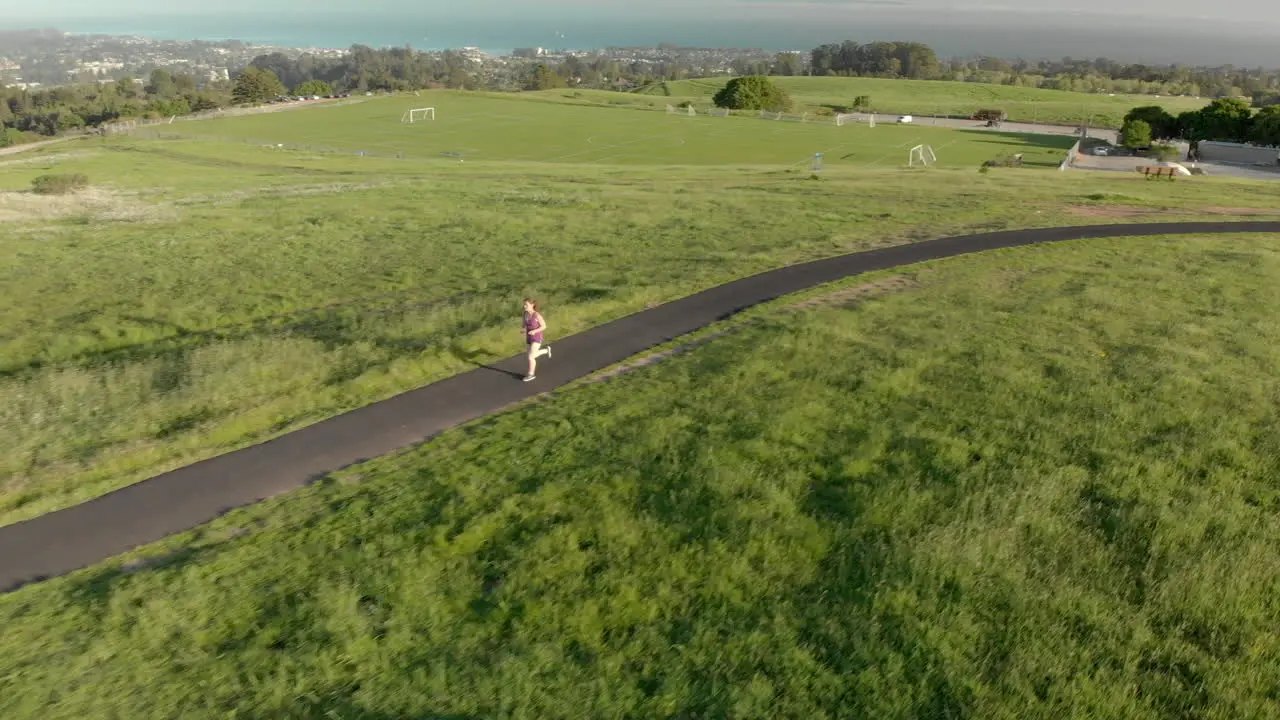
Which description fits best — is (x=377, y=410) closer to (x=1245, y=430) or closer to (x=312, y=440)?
(x=312, y=440)

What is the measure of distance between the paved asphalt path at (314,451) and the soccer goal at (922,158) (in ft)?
177

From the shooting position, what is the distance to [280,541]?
9906mm

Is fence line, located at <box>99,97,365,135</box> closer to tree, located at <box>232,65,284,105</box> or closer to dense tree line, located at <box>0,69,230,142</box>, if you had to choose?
dense tree line, located at <box>0,69,230,142</box>

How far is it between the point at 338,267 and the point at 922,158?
58.7 m

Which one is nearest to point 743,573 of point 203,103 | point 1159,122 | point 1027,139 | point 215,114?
point 1027,139

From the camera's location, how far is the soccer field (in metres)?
74.0

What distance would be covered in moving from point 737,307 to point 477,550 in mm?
12303

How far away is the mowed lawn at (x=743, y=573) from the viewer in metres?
7.53

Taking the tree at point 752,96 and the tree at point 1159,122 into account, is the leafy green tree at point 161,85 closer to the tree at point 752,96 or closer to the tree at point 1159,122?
the tree at point 752,96

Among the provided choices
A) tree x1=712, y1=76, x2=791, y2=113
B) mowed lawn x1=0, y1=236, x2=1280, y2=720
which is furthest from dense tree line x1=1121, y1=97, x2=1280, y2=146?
mowed lawn x1=0, y1=236, x2=1280, y2=720

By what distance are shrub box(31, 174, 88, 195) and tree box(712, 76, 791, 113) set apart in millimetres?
92671

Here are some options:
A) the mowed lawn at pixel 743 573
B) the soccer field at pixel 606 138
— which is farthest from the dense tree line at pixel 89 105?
the mowed lawn at pixel 743 573

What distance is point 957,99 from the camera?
15788 cm

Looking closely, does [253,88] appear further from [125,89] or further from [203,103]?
[125,89]
